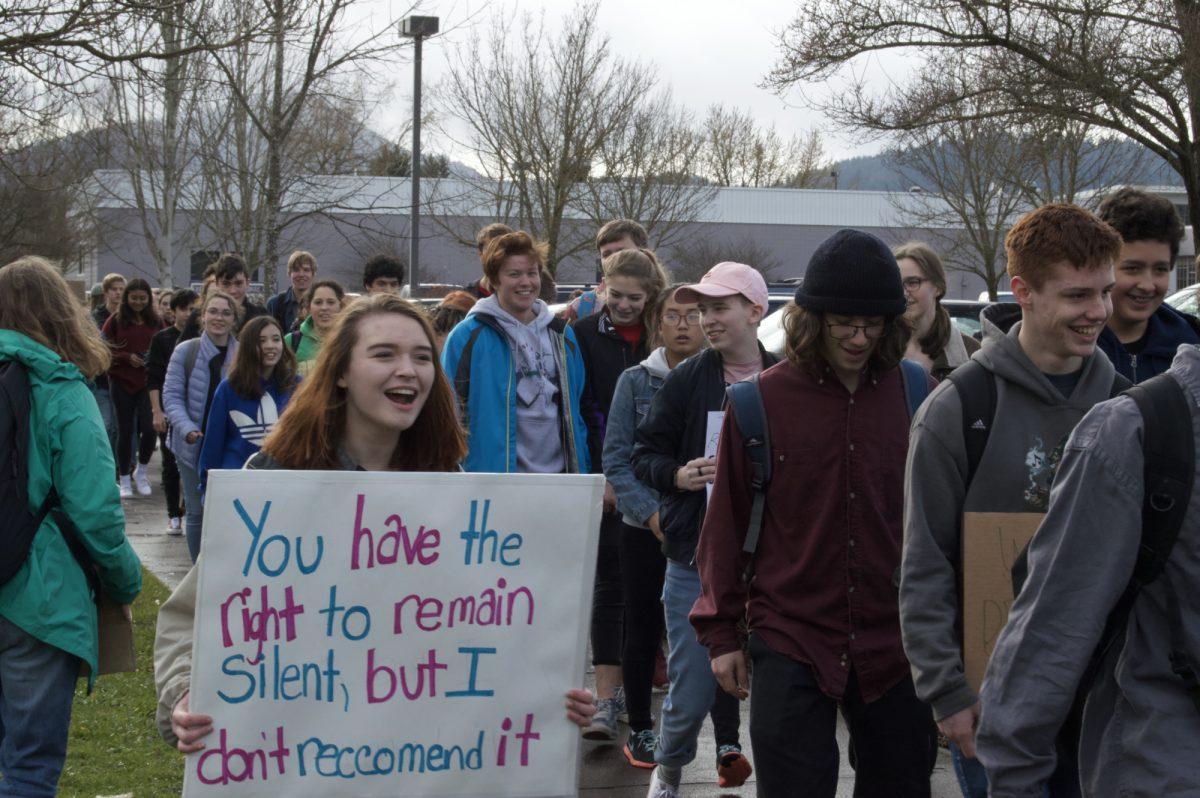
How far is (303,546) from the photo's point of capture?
3143mm

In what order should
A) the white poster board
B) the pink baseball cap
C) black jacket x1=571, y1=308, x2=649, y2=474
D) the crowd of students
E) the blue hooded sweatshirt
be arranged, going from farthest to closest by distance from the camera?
black jacket x1=571, y1=308, x2=649, y2=474 < the white poster board < the pink baseball cap < the blue hooded sweatshirt < the crowd of students

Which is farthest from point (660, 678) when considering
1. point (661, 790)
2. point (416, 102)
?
point (416, 102)

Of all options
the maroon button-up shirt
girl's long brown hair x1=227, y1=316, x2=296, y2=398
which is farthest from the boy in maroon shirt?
girl's long brown hair x1=227, y1=316, x2=296, y2=398

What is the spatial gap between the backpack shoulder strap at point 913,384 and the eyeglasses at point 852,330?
211 mm

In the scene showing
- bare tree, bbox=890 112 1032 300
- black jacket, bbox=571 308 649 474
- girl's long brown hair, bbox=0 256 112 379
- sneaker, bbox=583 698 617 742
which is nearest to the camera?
girl's long brown hair, bbox=0 256 112 379

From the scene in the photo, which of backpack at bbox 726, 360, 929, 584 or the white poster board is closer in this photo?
backpack at bbox 726, 360, 929, 584

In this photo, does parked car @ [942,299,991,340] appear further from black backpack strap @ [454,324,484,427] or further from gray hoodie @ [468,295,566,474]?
black backpack strap @ [454,324,484,427]

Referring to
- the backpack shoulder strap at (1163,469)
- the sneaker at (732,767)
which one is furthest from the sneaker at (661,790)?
the backpack shoulder strap at (1163,469)

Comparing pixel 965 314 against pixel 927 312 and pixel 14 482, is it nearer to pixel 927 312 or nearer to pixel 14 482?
pixel 927 312

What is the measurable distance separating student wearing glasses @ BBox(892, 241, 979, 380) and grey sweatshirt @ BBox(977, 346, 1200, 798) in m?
3.58

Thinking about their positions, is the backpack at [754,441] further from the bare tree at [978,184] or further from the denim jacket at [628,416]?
the bare tree at [978,184]

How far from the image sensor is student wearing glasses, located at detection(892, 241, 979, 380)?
6.23m

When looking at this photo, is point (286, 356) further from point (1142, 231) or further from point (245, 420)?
point (1142, 231)

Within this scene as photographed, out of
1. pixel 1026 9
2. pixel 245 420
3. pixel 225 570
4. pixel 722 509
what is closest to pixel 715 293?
pixel 722 509
